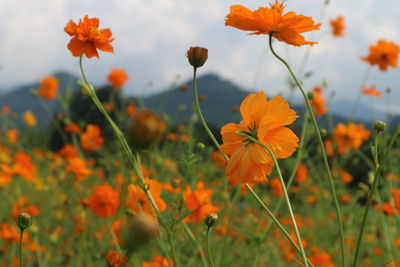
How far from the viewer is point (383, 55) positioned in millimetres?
1933

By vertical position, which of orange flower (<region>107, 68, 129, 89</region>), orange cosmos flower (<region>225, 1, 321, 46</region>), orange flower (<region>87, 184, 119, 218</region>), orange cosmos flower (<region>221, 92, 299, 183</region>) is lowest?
orange flower (<region>87, 184, 119, 218</region>)

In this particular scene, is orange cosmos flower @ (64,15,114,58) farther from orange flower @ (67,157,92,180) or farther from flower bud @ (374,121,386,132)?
orange flower @ (67,157,92,180)

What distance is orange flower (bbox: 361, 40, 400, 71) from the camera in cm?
191

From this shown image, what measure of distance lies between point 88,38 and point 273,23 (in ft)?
1.17

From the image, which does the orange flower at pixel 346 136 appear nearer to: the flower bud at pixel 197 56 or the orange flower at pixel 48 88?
the orange flower at pixel 48 88

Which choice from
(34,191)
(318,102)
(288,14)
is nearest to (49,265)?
(34,191)

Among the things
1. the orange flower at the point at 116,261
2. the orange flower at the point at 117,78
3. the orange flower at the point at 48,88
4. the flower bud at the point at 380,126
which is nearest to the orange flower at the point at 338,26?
the orange flower at the point at 117,78

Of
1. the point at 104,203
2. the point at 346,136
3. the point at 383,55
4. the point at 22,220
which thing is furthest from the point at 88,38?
the point at 346,136

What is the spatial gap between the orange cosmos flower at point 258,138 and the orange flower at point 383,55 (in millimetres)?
1567

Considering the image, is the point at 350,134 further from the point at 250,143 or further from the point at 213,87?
the point at 213,87

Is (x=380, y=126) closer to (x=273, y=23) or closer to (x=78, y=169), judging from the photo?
(x=273, y=23)

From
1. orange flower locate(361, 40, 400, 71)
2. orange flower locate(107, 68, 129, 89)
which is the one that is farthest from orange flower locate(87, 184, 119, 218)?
orange flower locate(361, 40, 400, 71)

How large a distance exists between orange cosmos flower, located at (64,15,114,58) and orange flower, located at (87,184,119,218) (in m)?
0.67

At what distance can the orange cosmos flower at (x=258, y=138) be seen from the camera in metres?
0.54
